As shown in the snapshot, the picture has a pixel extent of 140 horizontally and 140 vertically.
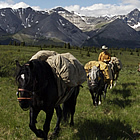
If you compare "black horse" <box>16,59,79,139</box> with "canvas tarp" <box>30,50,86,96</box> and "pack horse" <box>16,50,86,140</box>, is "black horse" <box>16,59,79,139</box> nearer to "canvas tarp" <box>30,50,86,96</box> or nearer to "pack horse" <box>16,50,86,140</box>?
"pack horse" <box>16,50,86,140</box>

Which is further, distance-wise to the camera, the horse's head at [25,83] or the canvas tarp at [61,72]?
the canvas tarp at [61,72]

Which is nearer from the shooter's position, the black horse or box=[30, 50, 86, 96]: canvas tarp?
the black horse

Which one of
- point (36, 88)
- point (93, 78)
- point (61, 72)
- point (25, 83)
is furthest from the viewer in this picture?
point (93, 78)

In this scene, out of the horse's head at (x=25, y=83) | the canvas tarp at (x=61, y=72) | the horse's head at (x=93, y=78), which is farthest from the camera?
the horse's head at (x=93, y=78)

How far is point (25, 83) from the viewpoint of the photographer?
3715 mm

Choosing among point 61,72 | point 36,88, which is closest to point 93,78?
point 61,72

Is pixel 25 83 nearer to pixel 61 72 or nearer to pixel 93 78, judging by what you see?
pixel 61 72

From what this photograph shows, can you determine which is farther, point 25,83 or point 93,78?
point 93,78

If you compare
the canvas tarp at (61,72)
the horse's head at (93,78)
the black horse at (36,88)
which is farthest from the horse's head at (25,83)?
the horse's head at (93,78)

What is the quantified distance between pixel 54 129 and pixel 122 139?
2.28 meters

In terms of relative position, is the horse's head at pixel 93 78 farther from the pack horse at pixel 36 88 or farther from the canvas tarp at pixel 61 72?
the pack horse at pixel 36 88

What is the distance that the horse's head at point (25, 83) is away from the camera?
371cm

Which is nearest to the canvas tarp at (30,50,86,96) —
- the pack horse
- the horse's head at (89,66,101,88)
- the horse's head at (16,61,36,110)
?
the pack horse

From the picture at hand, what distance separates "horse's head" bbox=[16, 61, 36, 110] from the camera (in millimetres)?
3705
